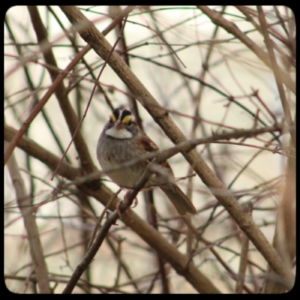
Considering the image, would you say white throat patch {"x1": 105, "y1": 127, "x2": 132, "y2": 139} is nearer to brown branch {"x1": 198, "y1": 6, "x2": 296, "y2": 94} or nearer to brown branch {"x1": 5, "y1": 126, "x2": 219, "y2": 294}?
brown branch {"x1": 5, "y1": 126, "x2": 219, "y2": 294}

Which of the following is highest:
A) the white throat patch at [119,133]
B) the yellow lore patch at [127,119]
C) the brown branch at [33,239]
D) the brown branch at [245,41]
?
the yellow lore patch at [127,119]

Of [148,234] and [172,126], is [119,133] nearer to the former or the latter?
[148,234]

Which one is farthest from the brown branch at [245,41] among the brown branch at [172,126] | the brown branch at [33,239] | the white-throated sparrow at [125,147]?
the brown branch at [33,239]

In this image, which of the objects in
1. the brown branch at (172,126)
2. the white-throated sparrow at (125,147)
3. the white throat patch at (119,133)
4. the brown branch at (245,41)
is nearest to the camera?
the brown branch at (172,126)

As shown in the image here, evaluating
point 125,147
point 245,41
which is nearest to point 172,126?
point 245,41

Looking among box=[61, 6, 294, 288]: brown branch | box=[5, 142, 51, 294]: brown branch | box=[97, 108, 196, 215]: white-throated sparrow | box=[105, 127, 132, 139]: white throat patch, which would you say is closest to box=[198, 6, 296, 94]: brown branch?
box=[61, 6, 294, 288]: brown branch

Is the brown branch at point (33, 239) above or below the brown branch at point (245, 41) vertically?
below

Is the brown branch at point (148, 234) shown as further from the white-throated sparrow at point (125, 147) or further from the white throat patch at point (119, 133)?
the white throat patch at point (119, 133)

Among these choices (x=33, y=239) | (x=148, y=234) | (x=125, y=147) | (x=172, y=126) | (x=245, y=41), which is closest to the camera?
(x=172, y=126)

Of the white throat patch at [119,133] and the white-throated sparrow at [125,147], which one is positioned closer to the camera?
the white-throated sparrow at [125,147]

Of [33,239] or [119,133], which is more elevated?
[119,133]

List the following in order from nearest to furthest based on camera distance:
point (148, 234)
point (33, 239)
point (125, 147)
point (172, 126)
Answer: point (172, 126)
point (33, 239)
point (148, 234)
point (125, 147)

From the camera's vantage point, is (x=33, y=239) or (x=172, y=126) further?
(x=33, y=239)
